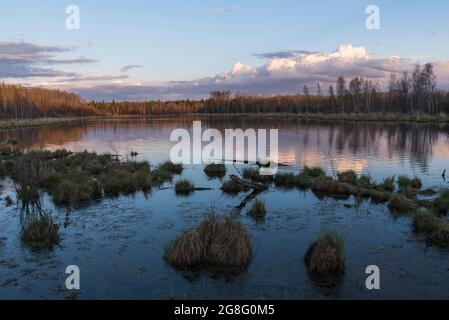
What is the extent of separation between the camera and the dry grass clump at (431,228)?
44.0 ft

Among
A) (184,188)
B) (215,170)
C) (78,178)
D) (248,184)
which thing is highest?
(78,178)

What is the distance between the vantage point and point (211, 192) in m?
21.5

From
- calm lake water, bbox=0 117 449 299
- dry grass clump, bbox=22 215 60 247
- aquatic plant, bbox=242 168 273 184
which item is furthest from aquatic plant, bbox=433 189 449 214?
dry grass clump, bbox=22 215 60 247

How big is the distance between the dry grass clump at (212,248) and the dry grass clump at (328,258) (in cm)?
195

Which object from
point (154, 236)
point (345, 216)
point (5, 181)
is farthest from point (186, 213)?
point (5, 181)

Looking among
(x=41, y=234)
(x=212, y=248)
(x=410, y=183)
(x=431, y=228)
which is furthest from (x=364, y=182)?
(x=41, y=234)

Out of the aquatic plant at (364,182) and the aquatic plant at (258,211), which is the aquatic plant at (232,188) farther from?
the aquatic plant at (364,182)

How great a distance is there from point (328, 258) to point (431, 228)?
203 inches

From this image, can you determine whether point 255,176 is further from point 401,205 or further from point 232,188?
point 401,205

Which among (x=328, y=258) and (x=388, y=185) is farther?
(x=388, y=185)

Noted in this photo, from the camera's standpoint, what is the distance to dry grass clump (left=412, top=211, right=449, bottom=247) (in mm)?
13422

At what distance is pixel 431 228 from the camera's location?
14.0 meters

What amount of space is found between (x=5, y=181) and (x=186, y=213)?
14256 millimetres

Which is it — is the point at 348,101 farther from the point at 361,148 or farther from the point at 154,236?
the point at 154,236
